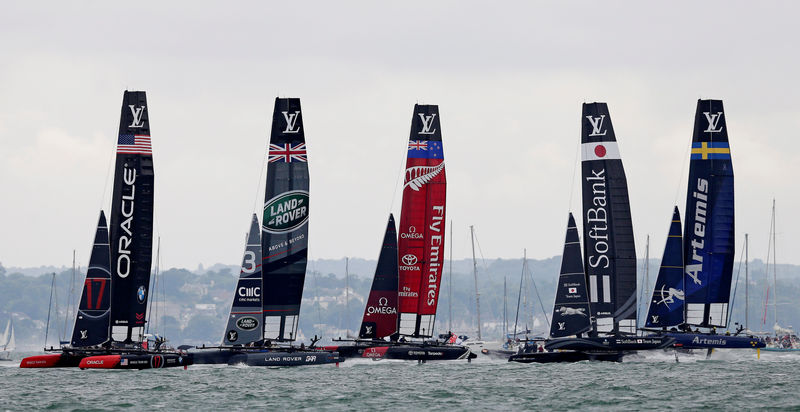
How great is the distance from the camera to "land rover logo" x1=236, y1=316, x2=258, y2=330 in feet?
154

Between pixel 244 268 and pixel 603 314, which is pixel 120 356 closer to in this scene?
pixel 244 268

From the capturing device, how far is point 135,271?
153ft

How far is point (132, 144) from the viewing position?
154ft

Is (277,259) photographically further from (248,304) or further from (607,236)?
(607,236)

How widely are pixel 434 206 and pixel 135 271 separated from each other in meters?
13.4

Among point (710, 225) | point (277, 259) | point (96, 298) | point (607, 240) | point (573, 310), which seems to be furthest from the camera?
point (710, 225)

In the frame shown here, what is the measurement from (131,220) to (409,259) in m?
12.5

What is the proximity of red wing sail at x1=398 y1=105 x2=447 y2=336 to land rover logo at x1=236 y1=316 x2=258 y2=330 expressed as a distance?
827cm

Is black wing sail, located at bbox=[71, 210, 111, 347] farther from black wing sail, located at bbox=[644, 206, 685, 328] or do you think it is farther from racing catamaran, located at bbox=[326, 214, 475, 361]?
black wing sail, located at bbox=[644, 206, 685, 328]

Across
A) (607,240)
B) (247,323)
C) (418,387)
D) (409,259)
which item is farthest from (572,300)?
(247,323)

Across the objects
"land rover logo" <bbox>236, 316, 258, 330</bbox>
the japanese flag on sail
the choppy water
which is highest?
the japanese flag on sail

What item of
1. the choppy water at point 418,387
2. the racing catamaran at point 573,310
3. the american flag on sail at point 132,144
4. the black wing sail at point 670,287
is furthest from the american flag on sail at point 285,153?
the black wing sail at point 670,287

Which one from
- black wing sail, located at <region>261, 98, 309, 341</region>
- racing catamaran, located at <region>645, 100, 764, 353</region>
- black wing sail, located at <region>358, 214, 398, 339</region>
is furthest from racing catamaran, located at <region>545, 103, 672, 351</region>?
black wing sail, located at <region>261, 98, 309, 341</region>

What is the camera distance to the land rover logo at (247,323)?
154ft
